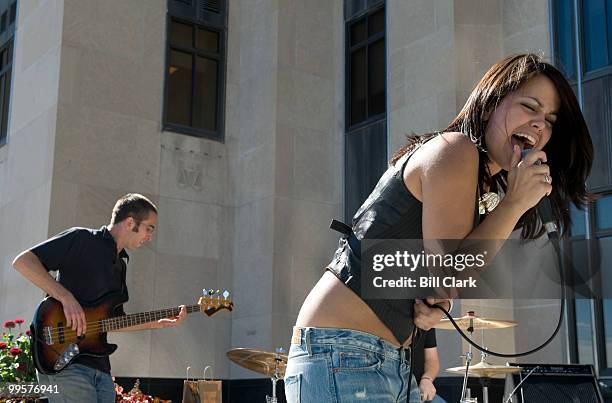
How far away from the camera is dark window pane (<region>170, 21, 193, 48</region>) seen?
523 inches

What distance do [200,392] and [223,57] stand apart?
18.2 ft

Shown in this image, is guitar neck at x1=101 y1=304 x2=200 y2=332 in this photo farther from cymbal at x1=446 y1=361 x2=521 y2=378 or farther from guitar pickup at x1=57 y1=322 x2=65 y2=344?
cymbal at x1=446 y1=361 x2=521 y2=378

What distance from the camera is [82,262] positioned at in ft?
18.8

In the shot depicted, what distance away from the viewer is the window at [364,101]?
12.2 m

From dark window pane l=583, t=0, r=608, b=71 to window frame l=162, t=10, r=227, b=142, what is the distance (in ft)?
19.4

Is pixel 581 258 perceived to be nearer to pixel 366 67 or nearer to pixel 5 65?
pixel 366 67

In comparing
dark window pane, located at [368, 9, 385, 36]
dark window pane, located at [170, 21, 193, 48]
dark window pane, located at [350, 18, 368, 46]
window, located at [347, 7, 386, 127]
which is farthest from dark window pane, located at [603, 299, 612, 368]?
dark window pane, located at [170, 21, 193, 48]

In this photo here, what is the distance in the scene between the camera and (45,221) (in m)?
11.7

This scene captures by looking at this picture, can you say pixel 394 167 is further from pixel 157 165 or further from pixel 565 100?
pixel 157 165

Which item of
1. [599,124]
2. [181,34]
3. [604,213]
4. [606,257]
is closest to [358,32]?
[181,34]

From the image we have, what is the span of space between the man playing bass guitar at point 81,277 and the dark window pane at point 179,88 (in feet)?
23.6

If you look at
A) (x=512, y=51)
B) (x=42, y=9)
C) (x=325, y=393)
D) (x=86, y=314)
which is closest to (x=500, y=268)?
(x=325, y=393)

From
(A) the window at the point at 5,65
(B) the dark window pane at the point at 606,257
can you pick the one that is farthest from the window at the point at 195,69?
(B) the dark window pane at the point at 606,257

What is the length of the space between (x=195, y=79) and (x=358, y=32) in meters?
2.68
